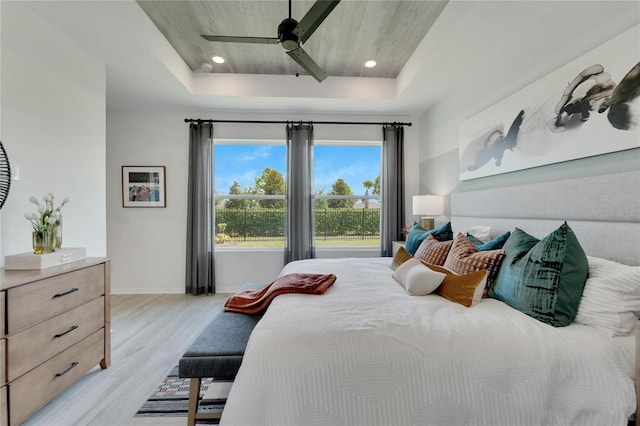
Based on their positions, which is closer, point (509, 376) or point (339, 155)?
point (509, 376)

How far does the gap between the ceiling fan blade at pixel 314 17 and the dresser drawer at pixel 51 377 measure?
256 centimetres

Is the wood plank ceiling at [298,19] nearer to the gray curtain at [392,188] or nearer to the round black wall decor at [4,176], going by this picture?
the gray curtain at [392,188]

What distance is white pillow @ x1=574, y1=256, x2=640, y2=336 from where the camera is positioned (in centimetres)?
117

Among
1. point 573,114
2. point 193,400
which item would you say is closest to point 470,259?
point 573,114

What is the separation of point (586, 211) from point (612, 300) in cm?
66

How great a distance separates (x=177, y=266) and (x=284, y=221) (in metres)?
1.70

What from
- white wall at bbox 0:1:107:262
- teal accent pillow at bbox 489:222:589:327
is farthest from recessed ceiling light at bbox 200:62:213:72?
teal accent pillow at bbox 489:222:589:327

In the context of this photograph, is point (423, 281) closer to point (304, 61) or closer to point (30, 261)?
point (304, 61)

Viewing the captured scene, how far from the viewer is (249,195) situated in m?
4.20

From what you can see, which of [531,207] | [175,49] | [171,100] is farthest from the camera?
[171,100]

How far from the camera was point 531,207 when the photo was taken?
2008mm

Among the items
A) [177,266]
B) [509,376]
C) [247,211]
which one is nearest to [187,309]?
[177,266]

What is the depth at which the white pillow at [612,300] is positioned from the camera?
1.17 m

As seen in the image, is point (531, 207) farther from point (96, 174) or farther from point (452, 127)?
point (96, 174)
